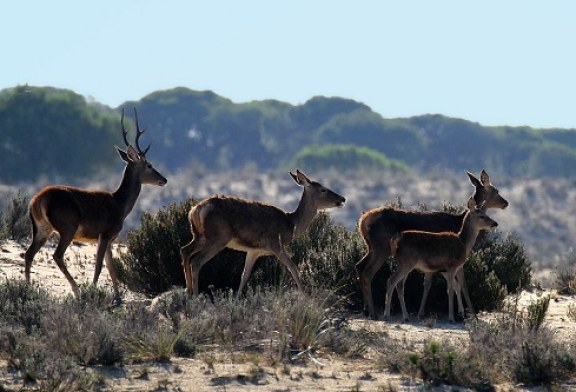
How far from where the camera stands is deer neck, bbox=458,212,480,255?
16172 millimetres

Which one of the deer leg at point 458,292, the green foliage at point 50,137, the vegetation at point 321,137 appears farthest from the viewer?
the vegetation at point 321,137

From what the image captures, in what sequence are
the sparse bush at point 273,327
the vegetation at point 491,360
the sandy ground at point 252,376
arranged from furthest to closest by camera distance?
1. the sparse bush at point 273,327
2. the vegetation at point 491,360
3. the sandy ground at point 252,376

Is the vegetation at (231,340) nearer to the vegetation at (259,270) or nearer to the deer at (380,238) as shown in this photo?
the deer at (380,238)

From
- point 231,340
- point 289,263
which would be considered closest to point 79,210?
point 289,263

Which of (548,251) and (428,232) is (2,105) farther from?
(428,232)

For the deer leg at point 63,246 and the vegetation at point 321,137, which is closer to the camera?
the deer leg at point 63,246

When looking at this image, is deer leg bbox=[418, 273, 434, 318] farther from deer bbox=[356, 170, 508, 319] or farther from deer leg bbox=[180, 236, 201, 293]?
deer leg bbox=[180, 236, 201, 293]

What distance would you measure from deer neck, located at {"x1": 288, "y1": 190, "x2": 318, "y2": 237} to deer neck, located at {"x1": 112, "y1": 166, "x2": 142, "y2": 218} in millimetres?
2229

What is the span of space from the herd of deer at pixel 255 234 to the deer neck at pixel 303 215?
0.03 m

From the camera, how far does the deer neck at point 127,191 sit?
659 inches

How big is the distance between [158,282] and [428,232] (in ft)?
12.5

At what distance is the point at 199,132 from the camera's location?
102562 millimetres

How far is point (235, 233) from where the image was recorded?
50.2ft

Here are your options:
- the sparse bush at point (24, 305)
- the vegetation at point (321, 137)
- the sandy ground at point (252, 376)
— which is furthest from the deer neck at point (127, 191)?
the vegetation at point (321, 137)
